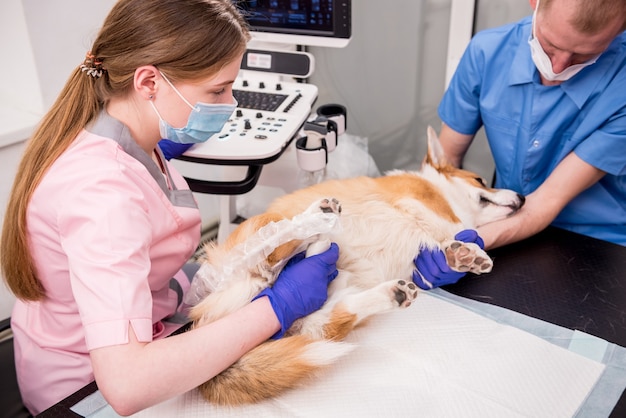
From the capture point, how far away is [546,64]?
1.54 metres

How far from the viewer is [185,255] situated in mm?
1237

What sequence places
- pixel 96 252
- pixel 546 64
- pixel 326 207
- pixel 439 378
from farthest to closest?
pixel 546 64 < pixel 326 207 < pixel 439 378 < pixel 96 252

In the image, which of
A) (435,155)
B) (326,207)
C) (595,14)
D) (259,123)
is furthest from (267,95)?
(595,14)

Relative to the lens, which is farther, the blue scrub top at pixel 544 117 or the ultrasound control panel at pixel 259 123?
the ultrasound control panel at pixel 259 123

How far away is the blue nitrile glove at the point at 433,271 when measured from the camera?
1.31 metres

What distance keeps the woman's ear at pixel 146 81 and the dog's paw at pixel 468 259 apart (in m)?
0.77

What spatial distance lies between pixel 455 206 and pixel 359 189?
0.33m

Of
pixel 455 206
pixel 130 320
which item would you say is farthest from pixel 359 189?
pixel 130 320

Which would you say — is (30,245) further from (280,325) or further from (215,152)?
(215,152)

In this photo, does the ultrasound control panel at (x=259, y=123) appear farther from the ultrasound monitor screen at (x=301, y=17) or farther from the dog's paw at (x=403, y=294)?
the dog's paw at (x=403, y=294)

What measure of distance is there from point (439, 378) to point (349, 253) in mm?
409

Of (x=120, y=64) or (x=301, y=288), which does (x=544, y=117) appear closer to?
(x=301, y=288)

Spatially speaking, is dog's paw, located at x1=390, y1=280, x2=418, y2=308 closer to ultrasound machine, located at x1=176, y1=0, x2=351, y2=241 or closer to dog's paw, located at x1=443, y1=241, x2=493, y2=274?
dog's paw, located at x1=443, y1=241, x2=493, y2=274

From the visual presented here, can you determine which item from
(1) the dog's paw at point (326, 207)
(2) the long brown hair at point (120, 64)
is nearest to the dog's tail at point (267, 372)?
(1) the dog's paw at point (326, 207)
